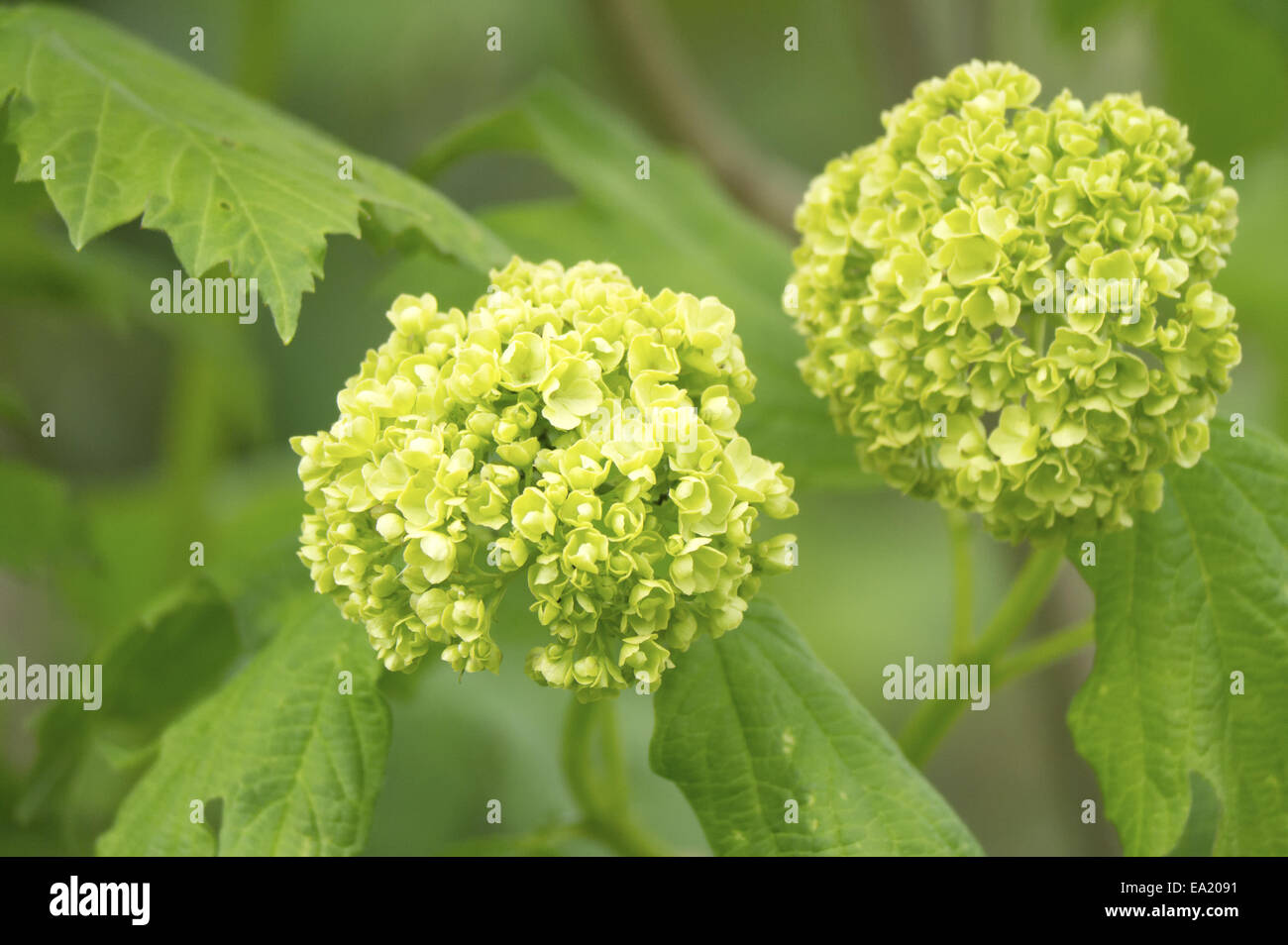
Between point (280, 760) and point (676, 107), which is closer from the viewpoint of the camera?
point (280, 760)

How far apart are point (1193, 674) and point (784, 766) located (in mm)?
712

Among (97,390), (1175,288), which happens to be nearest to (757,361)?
(1175,288)

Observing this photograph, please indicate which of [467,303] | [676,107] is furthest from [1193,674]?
[676,107]

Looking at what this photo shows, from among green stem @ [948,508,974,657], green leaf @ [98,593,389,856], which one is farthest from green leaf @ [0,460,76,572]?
green stem @ [948,508,974,657]

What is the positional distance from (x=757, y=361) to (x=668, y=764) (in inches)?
38.9

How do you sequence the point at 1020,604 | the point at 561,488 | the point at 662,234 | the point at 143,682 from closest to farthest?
the point at 561,488 → the point at 1020,604 → the point at 143,682 → the point at 662,234

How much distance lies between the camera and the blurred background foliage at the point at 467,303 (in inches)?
110

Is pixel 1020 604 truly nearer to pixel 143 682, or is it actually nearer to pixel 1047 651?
pixel 1047 651

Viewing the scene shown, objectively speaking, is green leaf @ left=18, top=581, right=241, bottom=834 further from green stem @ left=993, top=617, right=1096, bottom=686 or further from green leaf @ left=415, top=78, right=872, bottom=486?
green stem @ left=993, top=617, right=1096, bottom=686

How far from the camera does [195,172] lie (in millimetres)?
2088

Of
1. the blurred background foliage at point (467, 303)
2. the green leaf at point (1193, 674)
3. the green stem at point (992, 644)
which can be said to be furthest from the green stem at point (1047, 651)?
the blurred background foliage at point (467, 303)

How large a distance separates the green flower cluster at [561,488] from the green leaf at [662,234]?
0.69 metres

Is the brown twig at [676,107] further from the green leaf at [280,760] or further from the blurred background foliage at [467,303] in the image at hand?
the green leaf at [280,760]
